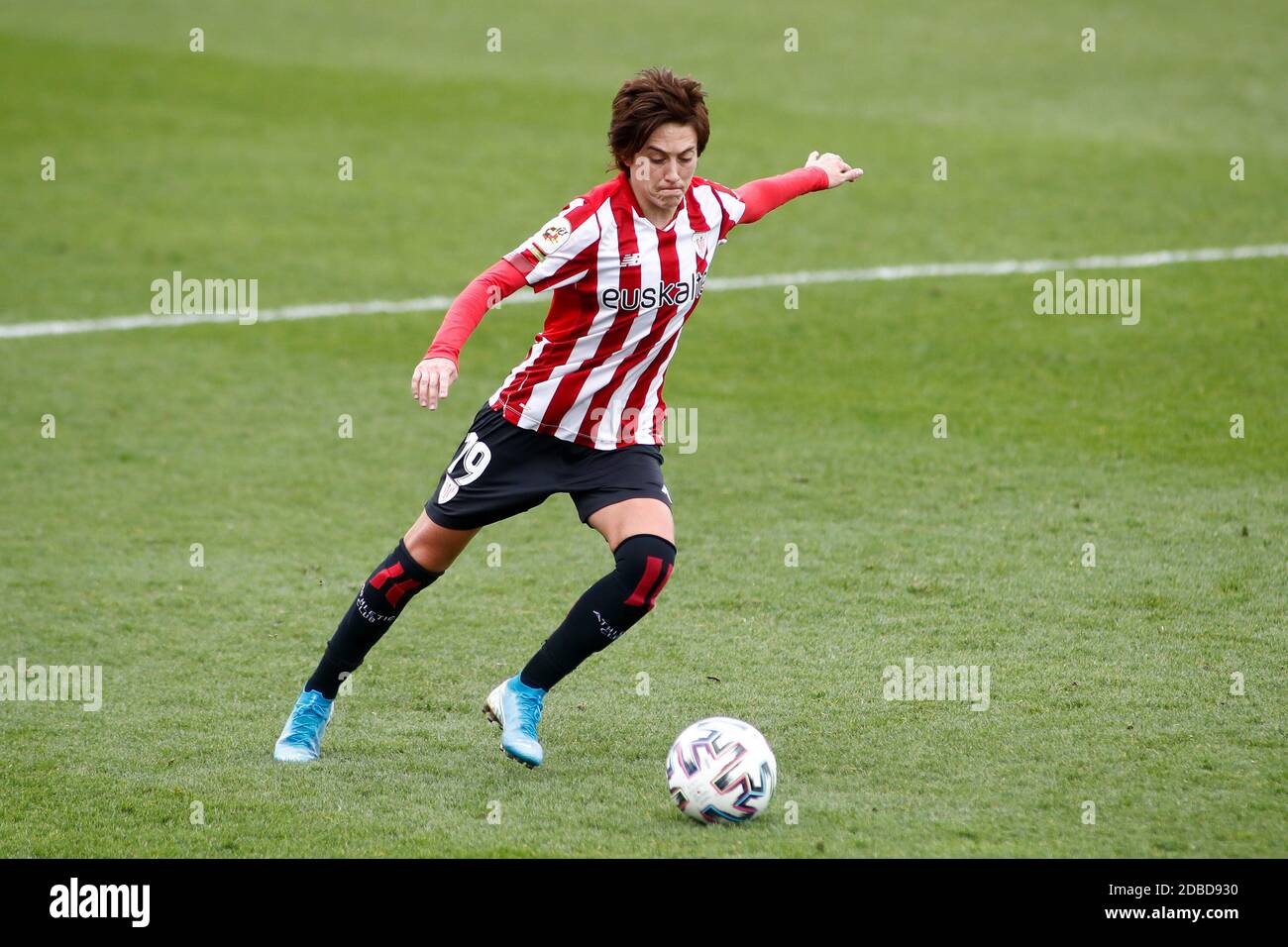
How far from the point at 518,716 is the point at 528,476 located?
35.3 inches

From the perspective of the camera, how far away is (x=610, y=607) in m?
5.61

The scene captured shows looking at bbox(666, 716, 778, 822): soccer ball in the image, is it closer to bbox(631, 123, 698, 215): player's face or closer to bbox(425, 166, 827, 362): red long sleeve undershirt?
bbox(425, 166, 827, 362): red long sleeve undershirt

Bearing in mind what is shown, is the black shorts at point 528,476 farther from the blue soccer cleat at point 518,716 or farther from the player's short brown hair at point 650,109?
the player's short brown hair at point 650,109

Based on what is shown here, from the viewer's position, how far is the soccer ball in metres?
5.11

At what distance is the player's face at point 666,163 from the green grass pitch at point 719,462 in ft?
6.85

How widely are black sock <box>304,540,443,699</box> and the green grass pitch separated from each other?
11.6 inches

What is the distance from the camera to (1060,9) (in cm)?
2270

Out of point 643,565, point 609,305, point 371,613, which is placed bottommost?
point 371,613

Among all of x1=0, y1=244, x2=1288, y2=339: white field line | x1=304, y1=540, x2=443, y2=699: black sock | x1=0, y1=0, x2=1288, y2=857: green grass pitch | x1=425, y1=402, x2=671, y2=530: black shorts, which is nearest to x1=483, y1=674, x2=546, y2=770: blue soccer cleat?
x1=0, y1=0, x2=1288, y2=857: green grass pitch

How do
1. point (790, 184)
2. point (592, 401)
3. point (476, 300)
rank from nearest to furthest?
point (476, 300) < point (592, 401) < point (790, 184)

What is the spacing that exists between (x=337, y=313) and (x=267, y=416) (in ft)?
8.53

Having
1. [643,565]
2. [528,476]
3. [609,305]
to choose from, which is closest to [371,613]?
[528,476]

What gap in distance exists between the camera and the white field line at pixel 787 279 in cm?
1322

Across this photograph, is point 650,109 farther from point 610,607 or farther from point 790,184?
point 610,607
